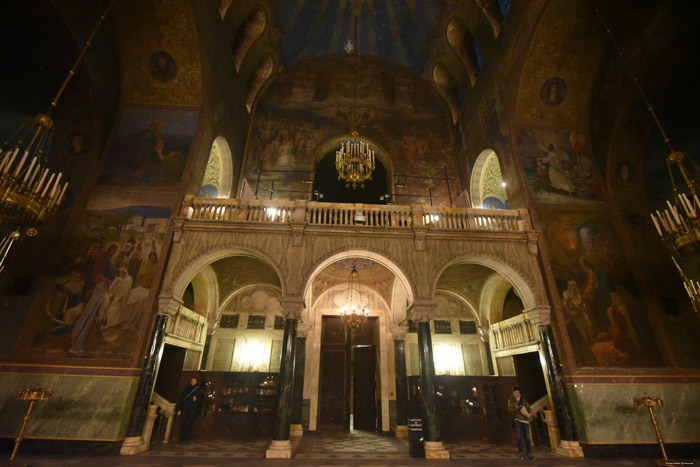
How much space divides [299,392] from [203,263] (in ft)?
18.1

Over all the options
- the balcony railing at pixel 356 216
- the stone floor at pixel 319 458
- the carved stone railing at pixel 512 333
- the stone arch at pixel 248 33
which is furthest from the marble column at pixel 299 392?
the stone arch at pixel 248 33

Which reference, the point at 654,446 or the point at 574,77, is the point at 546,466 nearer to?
the point at 654,446

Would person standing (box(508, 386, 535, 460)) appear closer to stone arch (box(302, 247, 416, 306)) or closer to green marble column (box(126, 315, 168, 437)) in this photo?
stone arch (box(302, 247, 416, 306))

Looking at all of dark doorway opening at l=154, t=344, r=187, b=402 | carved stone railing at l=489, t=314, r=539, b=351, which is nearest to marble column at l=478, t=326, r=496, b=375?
carved stone railing at l=489, t=314, r=539, b=351

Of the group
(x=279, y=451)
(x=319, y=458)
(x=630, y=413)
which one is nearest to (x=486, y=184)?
(x=630, y=413)

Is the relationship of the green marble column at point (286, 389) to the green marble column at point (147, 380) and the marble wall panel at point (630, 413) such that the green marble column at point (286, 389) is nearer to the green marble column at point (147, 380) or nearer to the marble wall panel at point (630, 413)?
the green marble column at point (147, 380)

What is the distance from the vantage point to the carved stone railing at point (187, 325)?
913 centimetres

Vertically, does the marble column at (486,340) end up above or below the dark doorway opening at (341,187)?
below

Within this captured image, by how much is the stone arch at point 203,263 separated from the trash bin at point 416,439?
427cm

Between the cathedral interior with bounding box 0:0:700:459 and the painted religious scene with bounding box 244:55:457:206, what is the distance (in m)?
1.14

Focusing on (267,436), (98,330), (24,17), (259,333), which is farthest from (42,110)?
(267,436)

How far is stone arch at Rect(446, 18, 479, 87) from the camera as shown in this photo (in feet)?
43.5

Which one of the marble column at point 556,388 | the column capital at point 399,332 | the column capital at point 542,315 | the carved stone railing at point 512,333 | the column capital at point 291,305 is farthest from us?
the column capital at point 399,332

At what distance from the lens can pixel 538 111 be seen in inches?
417
